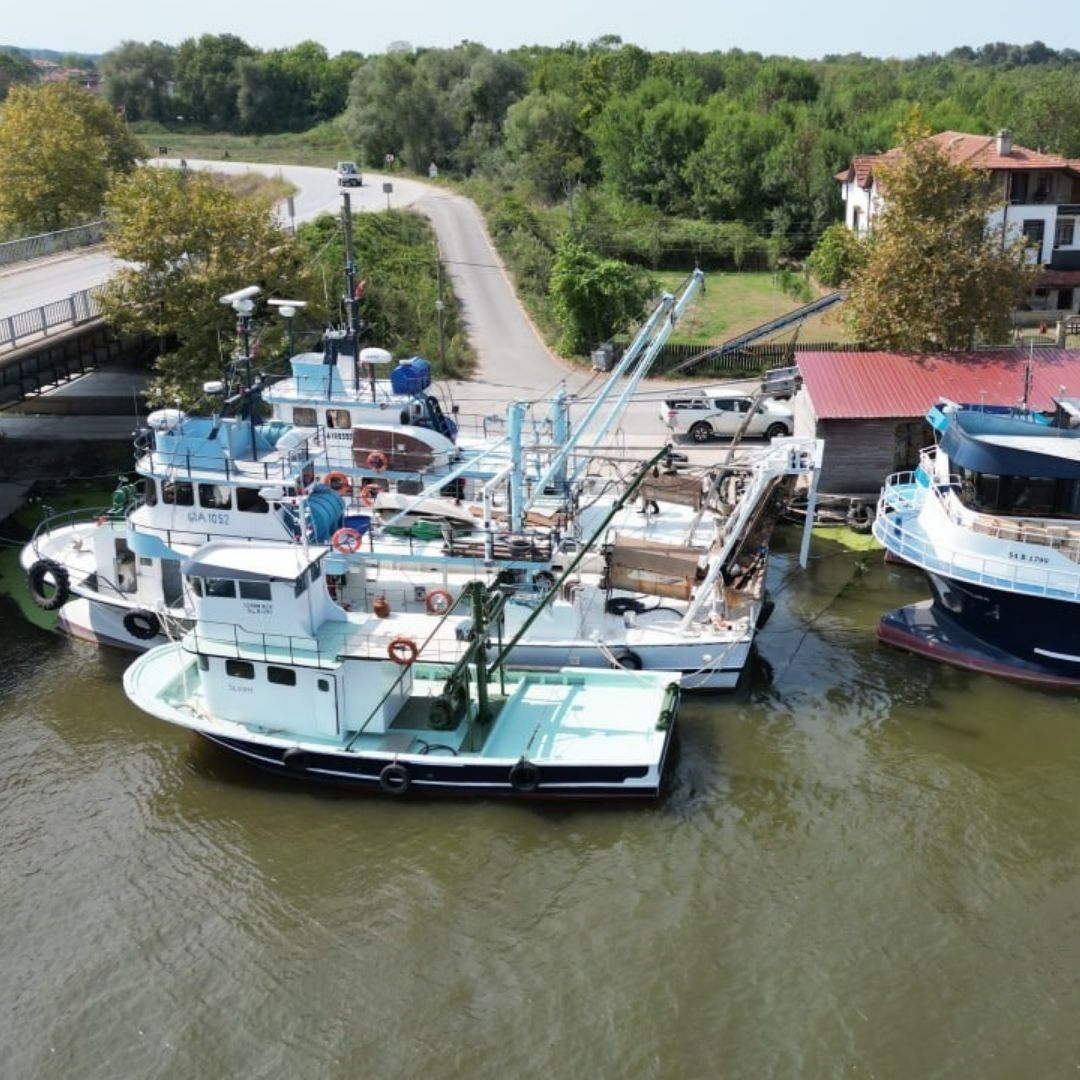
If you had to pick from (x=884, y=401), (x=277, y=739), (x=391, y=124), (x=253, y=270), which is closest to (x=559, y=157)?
(x=391, y=124)

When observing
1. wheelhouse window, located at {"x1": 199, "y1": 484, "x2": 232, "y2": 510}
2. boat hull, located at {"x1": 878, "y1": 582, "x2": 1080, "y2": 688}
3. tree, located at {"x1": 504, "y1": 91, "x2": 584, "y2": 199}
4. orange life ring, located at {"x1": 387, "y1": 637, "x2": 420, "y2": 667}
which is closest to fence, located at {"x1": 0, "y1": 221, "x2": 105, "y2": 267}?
wheelhouse window, located at {"x1": 199, "y1": 484, "x2": 232, "y2": 510}

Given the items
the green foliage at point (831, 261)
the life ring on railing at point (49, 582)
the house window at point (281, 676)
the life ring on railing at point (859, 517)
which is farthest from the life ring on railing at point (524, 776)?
the green foliage at point (831, 261)

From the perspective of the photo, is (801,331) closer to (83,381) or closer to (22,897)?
(83,381)

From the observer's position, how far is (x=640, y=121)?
7469 centimetres

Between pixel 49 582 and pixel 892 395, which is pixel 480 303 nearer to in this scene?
pixel 892 395

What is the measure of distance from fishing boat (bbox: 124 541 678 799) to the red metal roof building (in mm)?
12710

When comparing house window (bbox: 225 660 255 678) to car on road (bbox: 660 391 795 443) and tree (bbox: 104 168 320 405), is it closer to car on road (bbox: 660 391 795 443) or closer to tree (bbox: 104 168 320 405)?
tree (bbox: 104 168 320 405)

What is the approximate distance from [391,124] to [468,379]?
164ft

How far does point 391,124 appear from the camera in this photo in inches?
3349

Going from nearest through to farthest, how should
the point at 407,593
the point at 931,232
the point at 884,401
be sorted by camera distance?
the point at 407,593, the point at 884,401, the point at 931,232

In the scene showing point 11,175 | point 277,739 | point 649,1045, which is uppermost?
point 11,175

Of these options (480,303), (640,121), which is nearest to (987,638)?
(480,303)

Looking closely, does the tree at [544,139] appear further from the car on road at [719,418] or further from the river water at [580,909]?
the river water at [580,909]

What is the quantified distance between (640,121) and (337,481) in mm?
56493
